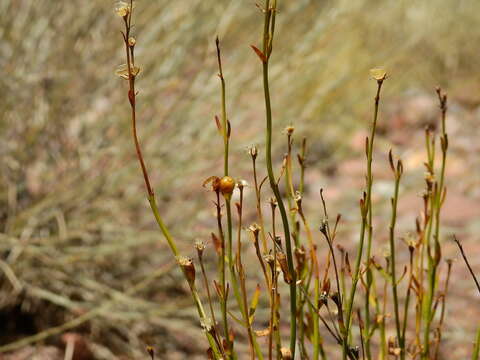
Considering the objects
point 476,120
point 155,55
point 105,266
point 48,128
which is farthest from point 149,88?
point 476,120

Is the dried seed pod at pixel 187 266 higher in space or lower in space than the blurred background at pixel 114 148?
lower

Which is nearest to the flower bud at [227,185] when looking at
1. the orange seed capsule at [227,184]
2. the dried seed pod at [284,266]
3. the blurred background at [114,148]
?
the orange seed capsule at [227,184]

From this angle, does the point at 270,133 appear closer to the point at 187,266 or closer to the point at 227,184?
the point at 227,184

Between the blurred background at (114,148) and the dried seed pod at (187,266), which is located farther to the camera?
the blurred background at (114,148)

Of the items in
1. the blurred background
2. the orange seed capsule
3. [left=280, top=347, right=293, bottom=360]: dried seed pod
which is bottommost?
[left=280, top=347, right=293, bottom=360]: dried seed pod

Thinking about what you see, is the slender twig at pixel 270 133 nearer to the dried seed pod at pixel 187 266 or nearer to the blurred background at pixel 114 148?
the dried seed pod at pixel 187 266

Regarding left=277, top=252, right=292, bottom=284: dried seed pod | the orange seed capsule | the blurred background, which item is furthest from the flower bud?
the blurred background

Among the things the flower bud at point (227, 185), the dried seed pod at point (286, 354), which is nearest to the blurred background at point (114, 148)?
the dried seed pod at point (286, 354)

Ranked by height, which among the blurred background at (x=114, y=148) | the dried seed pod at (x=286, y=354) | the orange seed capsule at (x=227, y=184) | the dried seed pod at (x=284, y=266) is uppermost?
the blurred background at (x=114, y=148)

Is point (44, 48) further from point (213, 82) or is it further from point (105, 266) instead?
point (105, 266)

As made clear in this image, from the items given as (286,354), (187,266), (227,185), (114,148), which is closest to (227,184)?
(227,185)

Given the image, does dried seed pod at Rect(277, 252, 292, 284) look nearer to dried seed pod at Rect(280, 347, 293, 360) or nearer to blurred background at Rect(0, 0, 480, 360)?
dried seed pod at Rect(280, 347, 293, 360)

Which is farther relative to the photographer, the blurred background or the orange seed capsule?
the blurred background
